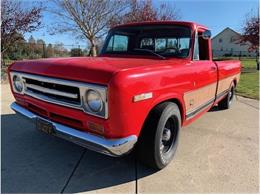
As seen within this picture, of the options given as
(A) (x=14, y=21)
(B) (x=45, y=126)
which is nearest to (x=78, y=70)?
(B) (x=45, y=126)

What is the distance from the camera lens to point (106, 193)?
113 inches

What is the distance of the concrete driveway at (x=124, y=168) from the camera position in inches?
118

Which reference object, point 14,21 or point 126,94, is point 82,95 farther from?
point 14,21

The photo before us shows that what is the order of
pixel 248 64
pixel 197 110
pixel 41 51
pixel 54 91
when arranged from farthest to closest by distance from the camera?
1. pixel 248 64
2. pixel 41 51
3. pixel 197 110
4. pixel 54 91

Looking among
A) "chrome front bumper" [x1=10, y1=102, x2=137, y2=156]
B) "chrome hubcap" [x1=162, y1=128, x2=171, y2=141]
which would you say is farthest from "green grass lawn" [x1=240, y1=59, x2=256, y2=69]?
"chrome front bumper" [x1=10, y1=102, x2=137, y2=156]

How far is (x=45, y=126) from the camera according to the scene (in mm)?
3176

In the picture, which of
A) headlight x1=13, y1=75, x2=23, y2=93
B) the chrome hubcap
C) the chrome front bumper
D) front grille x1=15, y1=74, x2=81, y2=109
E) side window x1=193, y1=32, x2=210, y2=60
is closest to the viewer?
the chrome front bumper

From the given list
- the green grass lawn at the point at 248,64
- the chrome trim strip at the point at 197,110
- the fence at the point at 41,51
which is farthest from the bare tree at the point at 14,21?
the green grass lawn at the point at 248,64

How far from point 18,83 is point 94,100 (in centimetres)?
159

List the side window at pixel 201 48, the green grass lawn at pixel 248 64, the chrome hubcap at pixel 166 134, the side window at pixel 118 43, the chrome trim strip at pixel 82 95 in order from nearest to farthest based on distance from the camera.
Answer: the chrome trim strip at pixel 82 95 < the chrome hubcap at pixel 166 134 < the side window at pixel 201 48 < the side window at pixel 118 43 < the green grass lawn at pixel 248 64

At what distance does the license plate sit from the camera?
310 centimetres

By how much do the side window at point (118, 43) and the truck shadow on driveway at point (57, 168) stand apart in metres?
1.79

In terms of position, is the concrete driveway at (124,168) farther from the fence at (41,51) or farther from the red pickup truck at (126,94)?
the fence at (41,51)

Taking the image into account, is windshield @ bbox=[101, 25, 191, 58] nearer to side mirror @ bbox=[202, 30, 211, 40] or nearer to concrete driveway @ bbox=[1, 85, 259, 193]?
side mirror @ bbox=[202, 30, 211, 40]
